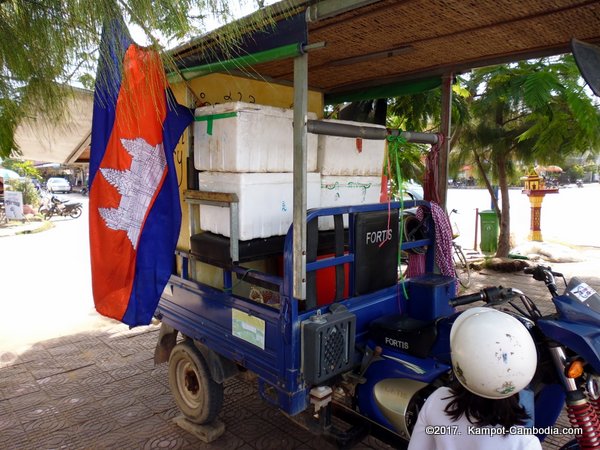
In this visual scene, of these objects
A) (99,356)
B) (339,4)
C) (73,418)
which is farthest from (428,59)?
(99,356)

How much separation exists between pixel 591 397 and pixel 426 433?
1106mm

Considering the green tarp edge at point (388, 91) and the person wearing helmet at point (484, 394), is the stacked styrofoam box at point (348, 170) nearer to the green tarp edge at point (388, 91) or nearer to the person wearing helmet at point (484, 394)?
the green tarp edge at point (388, 91)

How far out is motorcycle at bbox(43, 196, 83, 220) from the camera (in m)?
19.3

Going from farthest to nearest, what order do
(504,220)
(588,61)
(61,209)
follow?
(61,209) < (504,220) < (588,61)

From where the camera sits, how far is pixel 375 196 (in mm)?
3641

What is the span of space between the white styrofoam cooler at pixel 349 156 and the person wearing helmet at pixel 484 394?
5.66 feet

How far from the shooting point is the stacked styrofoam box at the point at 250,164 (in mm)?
2721

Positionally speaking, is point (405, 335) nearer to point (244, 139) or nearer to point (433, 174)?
point (244, 139)

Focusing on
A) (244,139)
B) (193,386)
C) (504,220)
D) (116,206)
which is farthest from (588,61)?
(504,220)

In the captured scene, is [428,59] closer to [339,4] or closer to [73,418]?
[339,4]

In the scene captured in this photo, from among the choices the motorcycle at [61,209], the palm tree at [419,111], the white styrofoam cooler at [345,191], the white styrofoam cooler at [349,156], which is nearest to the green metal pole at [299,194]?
the white styrofoam cooler at [349,156]

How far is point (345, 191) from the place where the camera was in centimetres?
337

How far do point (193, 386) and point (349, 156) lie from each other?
2.08 metres

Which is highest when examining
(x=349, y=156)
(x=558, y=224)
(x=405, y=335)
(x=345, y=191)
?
(x=349, y=156)
